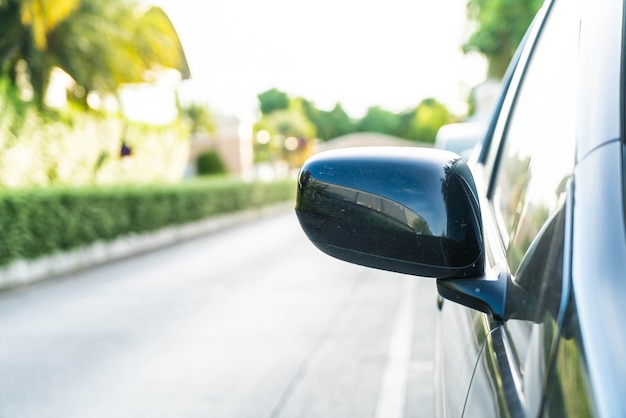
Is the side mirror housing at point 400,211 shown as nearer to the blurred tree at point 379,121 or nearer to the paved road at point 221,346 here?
the paved road at point 221,346

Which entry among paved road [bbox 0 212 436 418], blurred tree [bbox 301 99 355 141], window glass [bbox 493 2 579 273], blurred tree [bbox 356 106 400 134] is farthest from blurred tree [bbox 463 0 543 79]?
blurred tree [bbox 356 106 400 134]

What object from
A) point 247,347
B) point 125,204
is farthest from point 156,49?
point 247,347

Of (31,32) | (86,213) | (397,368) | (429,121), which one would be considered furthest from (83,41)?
(429,121)

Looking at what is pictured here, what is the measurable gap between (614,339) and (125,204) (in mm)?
14398

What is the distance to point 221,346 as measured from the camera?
20.1 ft

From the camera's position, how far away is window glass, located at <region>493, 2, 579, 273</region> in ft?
4.25

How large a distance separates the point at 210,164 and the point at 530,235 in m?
39.8

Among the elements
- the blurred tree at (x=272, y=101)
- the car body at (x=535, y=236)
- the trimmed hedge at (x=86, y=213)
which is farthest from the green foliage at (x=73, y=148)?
the blurred tree at (x=272, y=101)

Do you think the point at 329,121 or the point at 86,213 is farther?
the point at 329,121

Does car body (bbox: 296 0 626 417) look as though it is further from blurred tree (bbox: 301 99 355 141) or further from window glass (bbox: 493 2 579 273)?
blurred tree (bbox: 301 99 355 141)

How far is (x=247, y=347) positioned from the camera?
6098 millimetres

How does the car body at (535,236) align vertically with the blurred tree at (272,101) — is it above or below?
above

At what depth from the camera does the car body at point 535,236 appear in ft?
2.82

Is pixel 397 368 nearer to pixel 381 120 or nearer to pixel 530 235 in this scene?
pixel 530 235
